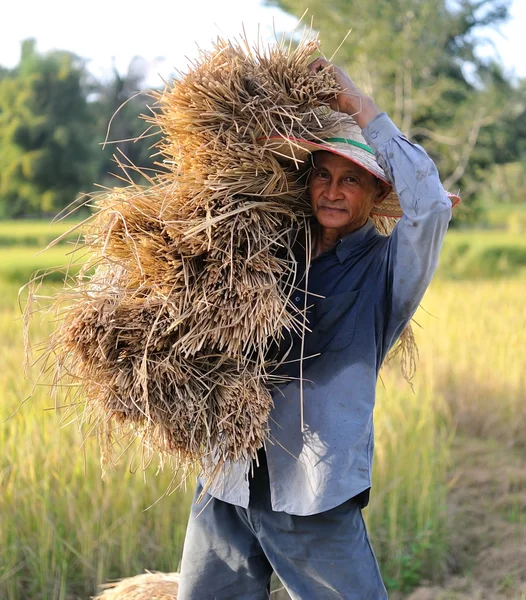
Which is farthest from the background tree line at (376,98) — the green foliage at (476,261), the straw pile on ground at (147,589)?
the straw pile on ground at (147,589)

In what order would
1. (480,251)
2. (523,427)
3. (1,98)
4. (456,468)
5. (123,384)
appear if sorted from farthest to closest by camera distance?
(1,98)
(480,251)
(523,427)
(456,468)
(123,384)

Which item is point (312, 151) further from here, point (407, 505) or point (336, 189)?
point (407, 505)

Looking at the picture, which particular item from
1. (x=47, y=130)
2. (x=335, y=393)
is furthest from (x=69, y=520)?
(x=47, y=130)

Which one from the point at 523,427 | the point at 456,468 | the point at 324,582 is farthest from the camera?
the point at 523,427

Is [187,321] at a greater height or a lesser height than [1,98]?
lesser

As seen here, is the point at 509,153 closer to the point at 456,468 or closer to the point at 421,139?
the point at 421,139

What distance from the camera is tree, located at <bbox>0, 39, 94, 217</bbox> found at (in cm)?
1762

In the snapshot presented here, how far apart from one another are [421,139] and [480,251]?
10.4ft

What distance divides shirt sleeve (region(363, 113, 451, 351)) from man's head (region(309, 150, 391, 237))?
0.08 metres

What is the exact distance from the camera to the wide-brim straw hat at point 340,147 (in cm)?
164

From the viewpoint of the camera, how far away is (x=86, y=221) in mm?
1782

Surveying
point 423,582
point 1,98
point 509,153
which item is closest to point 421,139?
point 509,153

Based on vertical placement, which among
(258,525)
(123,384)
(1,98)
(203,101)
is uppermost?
(1,98)

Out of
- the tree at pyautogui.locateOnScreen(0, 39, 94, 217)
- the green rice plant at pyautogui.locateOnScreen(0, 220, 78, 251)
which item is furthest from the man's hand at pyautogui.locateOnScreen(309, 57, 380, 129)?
Answer: the tree at pyautogui.locateOnScreen(0, 39, 94, 217)
